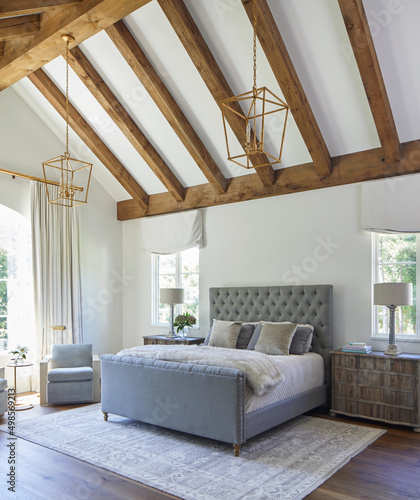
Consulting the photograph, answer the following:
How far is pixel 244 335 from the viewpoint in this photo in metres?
5.86

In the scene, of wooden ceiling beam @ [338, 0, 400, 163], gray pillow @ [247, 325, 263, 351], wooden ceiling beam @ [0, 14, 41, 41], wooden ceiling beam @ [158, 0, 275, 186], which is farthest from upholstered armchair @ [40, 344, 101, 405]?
wooden ceiling beam @ [338, 0, 400, 163]

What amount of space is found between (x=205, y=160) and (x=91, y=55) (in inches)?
75.4

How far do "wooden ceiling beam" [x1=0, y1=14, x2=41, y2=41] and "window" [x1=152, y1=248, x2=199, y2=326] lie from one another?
3757 mm

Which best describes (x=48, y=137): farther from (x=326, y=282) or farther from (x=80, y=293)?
(x=326, y=282)

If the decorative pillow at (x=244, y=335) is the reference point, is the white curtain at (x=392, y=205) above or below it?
above

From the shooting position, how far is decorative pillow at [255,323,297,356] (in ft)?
17.0

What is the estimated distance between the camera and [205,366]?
4.26 metres

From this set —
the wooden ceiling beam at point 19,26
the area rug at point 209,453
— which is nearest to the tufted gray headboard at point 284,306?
the area rug at point 209,453

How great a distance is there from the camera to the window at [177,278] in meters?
7.23

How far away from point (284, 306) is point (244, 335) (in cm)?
63

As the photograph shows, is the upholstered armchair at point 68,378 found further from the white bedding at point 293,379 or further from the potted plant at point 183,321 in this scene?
the white bedding at point 293,379

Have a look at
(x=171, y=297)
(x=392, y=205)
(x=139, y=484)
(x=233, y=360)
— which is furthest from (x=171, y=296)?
(x=139, y=484)

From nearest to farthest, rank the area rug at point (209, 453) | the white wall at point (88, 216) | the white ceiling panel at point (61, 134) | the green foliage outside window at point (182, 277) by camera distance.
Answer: the area rug at point (209, 453)
the white wall at point (88, 216)
the white ceiling panel at point (61, 134)
the green foliage outside window at point (182, 277)

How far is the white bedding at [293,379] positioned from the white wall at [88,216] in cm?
370
